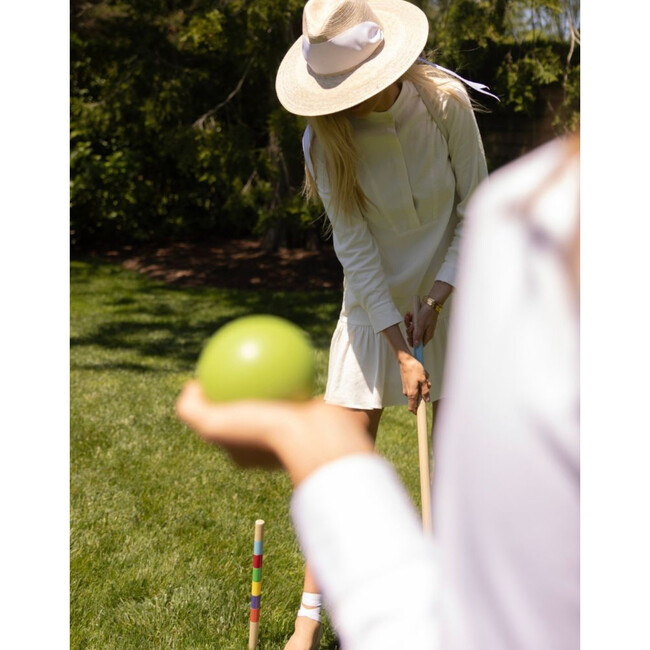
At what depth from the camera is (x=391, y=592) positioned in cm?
79

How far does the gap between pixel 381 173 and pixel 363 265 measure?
0.99 feet

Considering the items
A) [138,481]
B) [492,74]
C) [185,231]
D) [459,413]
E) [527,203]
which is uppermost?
[527,203]

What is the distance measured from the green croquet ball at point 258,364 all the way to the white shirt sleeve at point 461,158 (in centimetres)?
157

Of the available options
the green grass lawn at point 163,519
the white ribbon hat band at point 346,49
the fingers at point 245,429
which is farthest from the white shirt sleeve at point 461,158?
the fingers at point 245,429

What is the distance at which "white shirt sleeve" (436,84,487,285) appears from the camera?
2.72 metres

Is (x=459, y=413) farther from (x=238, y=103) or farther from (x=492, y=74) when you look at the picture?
(x=238, y=103)

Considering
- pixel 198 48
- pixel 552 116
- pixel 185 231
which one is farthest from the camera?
pixel 185 231

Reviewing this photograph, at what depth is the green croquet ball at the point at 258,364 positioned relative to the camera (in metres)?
1.09

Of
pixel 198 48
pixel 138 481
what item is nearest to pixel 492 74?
pixel 198 48

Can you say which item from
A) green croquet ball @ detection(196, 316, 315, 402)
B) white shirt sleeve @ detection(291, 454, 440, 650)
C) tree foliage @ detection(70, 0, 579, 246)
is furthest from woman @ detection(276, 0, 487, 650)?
tree foliage @ detection(70, 0, 579, 246)

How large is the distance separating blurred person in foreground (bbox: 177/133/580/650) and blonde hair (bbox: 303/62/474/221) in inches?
76.4

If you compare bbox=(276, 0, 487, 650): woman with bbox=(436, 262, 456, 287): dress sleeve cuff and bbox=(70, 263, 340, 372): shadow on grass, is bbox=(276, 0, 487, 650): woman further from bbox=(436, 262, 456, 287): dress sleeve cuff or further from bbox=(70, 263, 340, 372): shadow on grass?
bbox=(70, 263, 340, 372): shadow on grass
